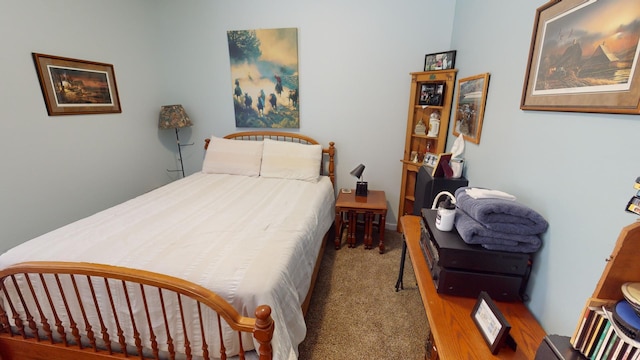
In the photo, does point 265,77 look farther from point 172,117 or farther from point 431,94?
point 431,94

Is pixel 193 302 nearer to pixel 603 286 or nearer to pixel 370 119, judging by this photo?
pixel 603 286

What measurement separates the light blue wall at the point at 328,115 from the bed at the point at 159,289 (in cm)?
96

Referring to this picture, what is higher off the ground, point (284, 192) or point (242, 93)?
point (242, 93)

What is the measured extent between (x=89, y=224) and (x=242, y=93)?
6.42ft

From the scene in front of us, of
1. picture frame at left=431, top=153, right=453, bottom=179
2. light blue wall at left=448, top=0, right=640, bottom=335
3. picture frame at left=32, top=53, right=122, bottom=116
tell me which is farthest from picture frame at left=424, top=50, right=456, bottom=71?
picture frame at left=32, top=53, right=122, bottom=116

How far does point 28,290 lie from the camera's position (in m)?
1.26

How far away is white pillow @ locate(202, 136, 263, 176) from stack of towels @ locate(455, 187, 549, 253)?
225 cm

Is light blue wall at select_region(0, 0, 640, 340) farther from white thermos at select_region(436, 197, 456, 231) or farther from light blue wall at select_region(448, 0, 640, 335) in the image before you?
white thermos at select_region(436, 197, 456, 231)

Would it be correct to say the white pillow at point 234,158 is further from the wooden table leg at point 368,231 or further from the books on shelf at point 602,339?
the books on shelf at point 602,339

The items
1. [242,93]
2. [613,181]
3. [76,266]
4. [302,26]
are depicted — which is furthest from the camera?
[242,93]

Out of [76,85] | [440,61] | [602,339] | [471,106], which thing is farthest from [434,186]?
[76,85]

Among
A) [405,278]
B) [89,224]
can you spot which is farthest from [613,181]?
[89,224]

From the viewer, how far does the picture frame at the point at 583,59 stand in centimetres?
71

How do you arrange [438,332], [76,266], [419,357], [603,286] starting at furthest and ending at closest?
[419,357]
[76,266]
[438,332]
[603,286]
